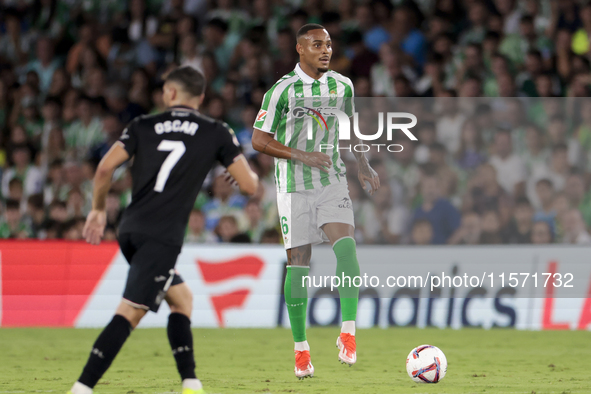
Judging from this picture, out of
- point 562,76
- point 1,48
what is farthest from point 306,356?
point 1,48

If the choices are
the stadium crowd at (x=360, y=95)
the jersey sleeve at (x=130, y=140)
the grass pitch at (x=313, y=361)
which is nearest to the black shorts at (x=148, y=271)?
the jersey sleeve at (x=130, y=140)

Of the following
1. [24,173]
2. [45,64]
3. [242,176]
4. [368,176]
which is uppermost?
[45,64]

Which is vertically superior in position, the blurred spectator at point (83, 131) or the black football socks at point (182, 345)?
the blurred spectator at point (83, 131)

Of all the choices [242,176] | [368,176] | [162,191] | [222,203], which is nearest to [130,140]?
[162,191]

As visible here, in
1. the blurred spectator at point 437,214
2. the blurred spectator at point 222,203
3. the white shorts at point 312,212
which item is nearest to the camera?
the white shorts at point 312,212

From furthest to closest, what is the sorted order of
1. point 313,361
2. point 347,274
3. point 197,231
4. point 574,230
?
1. point 197,231
2. point 574,230
3. point 313,361
4. point 347,274

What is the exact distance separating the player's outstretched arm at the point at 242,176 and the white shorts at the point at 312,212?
4.73 ft

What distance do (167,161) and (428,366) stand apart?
2505 millimetres

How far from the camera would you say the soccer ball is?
600 cm

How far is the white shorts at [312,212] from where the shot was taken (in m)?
6.42

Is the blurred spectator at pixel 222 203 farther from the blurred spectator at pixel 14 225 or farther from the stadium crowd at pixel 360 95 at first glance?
the blurred spectator at pixel 14 225

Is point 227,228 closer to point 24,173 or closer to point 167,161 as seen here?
point 24,173

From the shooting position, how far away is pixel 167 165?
16.2 feet

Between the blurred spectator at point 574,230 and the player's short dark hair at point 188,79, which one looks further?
the blurred spectator at point 574,230
